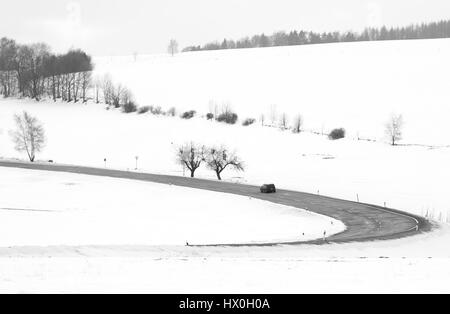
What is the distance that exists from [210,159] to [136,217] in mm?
29046

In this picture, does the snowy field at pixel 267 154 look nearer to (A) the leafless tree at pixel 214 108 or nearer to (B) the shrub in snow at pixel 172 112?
(B) the shrub in snow at pixel 172 112

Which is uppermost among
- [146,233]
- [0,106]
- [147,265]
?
[0,106]

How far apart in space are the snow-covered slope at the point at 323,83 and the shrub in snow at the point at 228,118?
12.5 ft

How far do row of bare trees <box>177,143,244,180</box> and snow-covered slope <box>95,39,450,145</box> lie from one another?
89.3 ft

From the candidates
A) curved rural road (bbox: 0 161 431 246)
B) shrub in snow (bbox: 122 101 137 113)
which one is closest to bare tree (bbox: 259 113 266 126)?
shrub in snow (bbox: 122 101 137 113)

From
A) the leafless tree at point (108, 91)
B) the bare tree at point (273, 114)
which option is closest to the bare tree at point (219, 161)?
the bare tree at point (273, 114)

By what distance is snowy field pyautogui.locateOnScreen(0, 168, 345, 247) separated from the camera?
35625 mm

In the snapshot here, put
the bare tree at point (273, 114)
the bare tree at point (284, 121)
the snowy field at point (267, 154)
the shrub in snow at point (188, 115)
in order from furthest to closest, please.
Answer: the shrub in snow at point (188, 115), the bare tree at point (273, 114), the bare tree at point (284, 121), the snowy field at point (267, 154)

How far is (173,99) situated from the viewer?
123 m

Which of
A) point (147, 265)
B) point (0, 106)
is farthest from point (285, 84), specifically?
point (147, 265)

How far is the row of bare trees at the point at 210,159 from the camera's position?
70.8m

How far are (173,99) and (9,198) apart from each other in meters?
73.9

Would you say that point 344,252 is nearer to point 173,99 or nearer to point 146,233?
point 146,233
